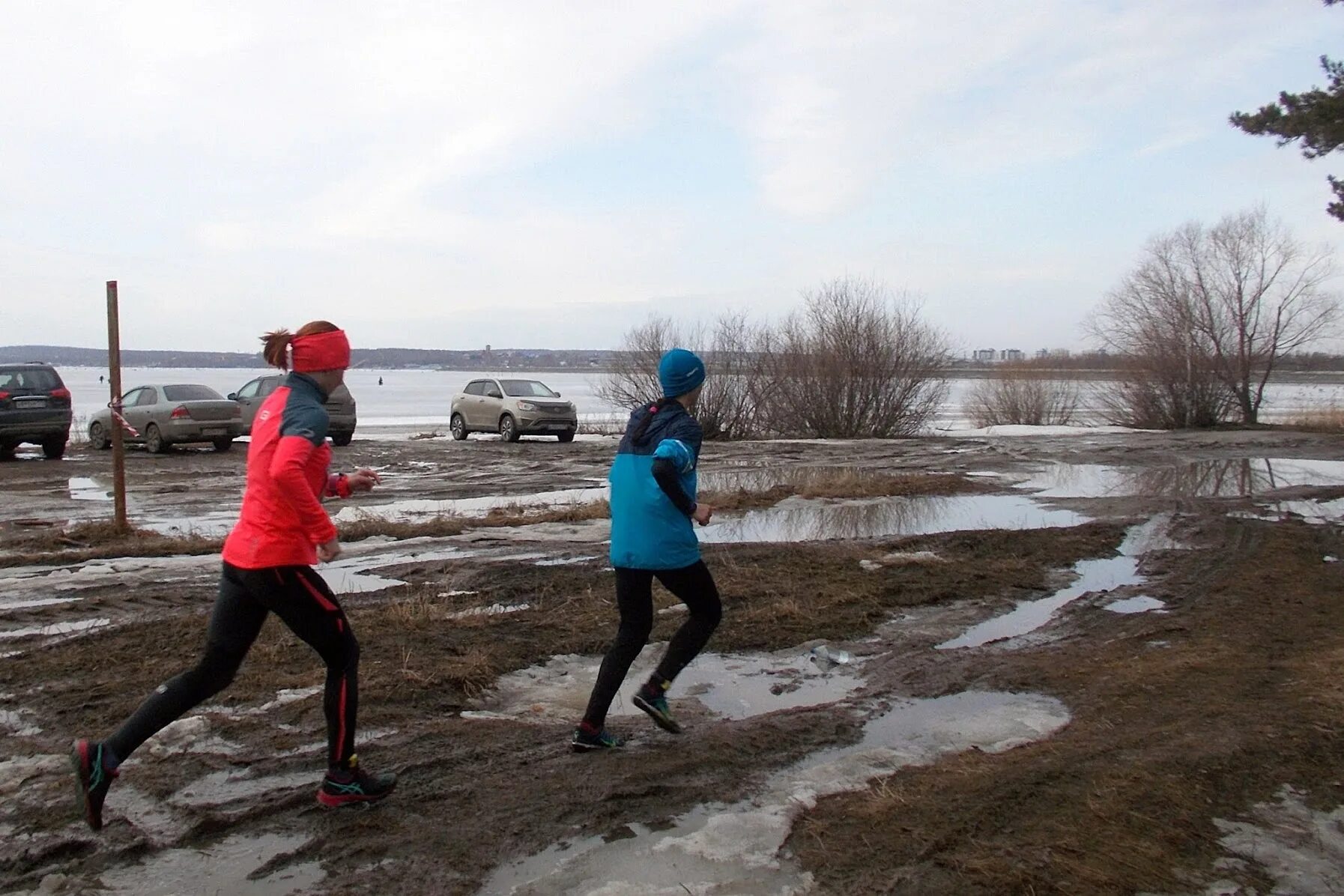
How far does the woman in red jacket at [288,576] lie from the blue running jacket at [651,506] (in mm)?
1103

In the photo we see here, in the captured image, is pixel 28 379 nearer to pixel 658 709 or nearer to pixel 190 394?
pixel 190 394

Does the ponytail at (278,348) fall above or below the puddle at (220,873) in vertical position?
above

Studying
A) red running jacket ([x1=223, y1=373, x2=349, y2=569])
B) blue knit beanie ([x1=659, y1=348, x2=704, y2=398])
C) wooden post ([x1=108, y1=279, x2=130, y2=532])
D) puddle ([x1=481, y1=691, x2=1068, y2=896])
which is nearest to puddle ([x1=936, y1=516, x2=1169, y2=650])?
puddle ([x1=481, y1=691, x2=1068, y2=896])

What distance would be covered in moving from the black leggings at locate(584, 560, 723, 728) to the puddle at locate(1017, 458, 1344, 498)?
11.4 metres

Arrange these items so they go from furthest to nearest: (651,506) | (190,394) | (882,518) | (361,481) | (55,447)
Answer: (190,394) < (55,447) < (882,518) < (651,506) < (361,481)

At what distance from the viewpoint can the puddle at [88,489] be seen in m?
15.9

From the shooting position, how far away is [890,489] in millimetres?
16031

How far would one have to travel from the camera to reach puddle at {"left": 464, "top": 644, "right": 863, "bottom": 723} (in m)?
5.76

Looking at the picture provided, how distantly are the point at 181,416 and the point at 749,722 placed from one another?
71.9 feet

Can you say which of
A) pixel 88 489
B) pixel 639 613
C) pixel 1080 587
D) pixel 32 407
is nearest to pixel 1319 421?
pixel 1080 587

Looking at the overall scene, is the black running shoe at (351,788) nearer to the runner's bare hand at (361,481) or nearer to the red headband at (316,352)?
the runner's bare hand at (361,481)

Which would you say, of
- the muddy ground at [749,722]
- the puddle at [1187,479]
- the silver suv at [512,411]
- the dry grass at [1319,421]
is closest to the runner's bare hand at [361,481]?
the muddy ground at [749,722]

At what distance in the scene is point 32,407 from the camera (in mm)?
22203

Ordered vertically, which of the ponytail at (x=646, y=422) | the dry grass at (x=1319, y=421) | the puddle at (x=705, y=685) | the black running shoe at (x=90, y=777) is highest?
the ponytail at (x=646, y=422)
